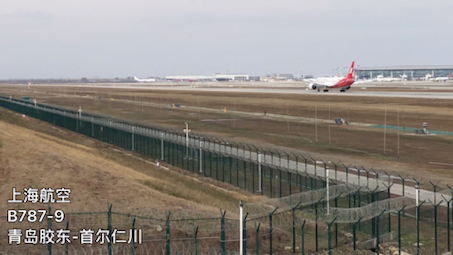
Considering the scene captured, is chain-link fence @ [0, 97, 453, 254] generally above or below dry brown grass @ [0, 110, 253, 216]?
below

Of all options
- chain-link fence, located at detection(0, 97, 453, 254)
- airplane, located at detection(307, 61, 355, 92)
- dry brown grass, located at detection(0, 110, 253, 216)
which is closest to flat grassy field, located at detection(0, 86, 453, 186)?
chain-link fence, located at detection(0, 97, 453, 254)

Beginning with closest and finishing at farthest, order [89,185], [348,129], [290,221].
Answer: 1. [290,221]
2. [89,185]
3. [348,129]

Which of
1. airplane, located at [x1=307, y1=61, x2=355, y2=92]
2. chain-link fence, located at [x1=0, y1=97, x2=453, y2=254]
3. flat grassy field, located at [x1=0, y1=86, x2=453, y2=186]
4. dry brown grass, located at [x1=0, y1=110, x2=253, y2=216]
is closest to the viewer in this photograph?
chain-link fence, located at [x1=0, y1=97, x2=453, y2=254]

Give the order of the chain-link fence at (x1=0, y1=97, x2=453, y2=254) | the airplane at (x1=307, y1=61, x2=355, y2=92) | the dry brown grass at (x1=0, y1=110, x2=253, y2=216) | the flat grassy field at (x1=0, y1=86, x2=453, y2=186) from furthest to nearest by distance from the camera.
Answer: the airplane at (x1=307, y1=61, x2=355, y2=92), the flat grassy field at (x1=0, y1=86, x2=453, y2=186), the dry brown grass at (x1=0, y1=110, x2=253, y2=216), the chain-link fence at (x1=0, y1=97, x2=453, y2=254)

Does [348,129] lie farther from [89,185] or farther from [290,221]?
[89,185]

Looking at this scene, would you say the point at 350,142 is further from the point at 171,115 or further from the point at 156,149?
the point at 171,115

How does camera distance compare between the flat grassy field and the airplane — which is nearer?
the flat grassy field

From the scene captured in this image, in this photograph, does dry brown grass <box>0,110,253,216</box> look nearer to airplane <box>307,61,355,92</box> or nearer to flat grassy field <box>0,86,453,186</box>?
flat grassy field <box>0,86,453,186</box>

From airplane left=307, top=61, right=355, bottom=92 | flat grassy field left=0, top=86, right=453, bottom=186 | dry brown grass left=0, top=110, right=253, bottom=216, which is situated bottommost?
flat grassy field left=0, top=86, right=453, bottom=186

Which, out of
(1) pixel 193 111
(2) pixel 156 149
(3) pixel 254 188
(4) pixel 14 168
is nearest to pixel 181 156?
(2) pixel 156 149

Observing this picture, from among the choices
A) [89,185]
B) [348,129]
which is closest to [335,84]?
[348,129]

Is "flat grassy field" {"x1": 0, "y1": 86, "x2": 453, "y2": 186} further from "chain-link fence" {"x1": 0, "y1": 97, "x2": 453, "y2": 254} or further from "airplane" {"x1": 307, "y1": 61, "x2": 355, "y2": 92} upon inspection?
"airplane" {"x1": 307, "y1": 61, "x2": 355, "y2": 92}

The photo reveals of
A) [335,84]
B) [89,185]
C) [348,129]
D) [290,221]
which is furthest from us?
[335,84]

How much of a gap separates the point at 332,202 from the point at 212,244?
320 inches
